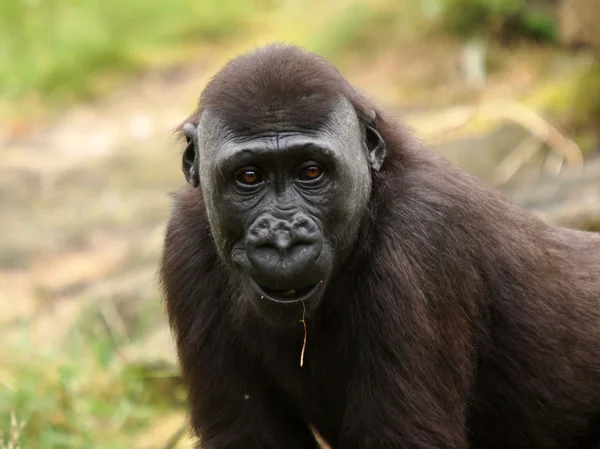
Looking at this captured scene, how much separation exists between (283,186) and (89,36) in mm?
14144

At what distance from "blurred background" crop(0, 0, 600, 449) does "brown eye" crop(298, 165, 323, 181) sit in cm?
140

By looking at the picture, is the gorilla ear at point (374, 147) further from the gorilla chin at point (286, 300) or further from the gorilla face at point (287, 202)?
the gorilla chin at point (286, 300)

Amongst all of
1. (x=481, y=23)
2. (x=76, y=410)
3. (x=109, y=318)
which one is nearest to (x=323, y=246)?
(x=76, y=410)

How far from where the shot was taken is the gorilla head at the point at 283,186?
4.62 m

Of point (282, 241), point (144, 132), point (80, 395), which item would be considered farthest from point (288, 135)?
point (144, 132)

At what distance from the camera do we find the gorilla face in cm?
461

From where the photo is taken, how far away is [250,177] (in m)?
4.79

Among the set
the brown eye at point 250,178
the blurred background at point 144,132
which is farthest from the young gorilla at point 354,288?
the blurred background at point 144,132

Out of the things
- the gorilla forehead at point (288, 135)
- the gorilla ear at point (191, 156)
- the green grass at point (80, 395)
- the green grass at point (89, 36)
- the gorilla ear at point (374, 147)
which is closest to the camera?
the gorilla forehead at point (288, 135)

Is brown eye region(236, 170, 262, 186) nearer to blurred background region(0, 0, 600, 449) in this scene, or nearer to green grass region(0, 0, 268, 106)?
blurred background region(0, 0, 600, 449)

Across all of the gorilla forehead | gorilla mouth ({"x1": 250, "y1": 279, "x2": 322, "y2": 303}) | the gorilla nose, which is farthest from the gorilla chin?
the gorilla forehead

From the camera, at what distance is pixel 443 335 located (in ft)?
16.6

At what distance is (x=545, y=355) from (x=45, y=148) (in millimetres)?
11494

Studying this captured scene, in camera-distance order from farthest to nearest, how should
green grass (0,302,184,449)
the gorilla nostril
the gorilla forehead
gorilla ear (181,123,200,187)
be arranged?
green grass (0,302,184,449) → gorilla ear (181,123,200,187) → the gorilla forehead → the gorilla nostril
